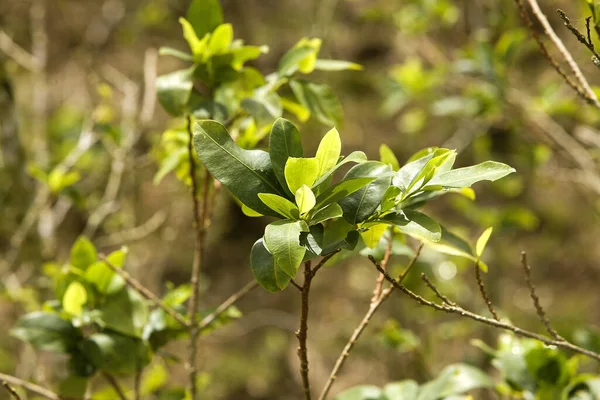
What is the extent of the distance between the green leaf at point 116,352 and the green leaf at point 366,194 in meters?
0.43

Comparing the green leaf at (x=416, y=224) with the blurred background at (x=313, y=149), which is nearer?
the green leaf at (x=416, y=224)

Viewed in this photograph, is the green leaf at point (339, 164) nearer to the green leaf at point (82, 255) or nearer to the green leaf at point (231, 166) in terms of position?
the green leaf at point (231, 166)

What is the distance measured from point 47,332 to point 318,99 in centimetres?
52

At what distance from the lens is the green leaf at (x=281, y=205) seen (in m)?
0.52

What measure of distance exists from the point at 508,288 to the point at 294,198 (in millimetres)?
2322

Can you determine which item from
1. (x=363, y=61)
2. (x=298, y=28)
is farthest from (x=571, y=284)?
(x=298, y=28)

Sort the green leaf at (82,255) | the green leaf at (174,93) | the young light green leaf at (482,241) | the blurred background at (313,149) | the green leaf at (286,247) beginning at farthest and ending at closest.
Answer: the blurred background at (313,149) → the green leaf at (82,255) → the green leaf at (174,93) → the young light green leaf at (482,241) → the green leaf at (286,247)

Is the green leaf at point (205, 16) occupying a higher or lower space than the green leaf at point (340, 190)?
higher

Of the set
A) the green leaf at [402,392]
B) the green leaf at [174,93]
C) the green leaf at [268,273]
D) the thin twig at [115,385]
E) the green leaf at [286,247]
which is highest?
the green leaf at [174,93]

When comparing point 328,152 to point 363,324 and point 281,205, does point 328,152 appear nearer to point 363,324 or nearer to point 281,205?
point 281,205

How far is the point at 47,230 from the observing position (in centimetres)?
153

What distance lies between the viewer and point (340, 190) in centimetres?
54

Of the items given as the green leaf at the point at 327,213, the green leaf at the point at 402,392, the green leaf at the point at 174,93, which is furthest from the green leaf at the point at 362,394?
the green leaf at the point at 174,93

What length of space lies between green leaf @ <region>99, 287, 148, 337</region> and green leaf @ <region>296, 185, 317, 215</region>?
1.34ft
